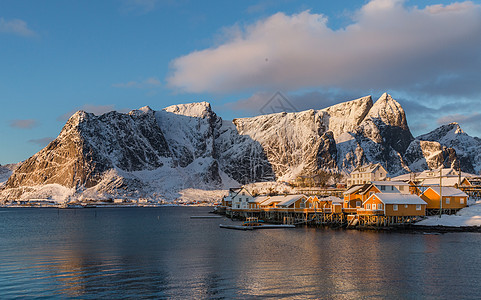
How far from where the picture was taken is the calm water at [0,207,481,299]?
3822 centimetres

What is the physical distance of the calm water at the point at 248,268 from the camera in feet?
125

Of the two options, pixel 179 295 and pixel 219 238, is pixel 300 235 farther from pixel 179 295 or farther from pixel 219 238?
pixel 179 295

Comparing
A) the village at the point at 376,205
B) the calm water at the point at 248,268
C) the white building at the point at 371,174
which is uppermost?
the white building at the point at 371,174

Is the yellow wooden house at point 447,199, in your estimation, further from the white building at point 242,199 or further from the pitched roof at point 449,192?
the white building at point 242,199

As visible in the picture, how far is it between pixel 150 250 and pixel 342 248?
1082 inches

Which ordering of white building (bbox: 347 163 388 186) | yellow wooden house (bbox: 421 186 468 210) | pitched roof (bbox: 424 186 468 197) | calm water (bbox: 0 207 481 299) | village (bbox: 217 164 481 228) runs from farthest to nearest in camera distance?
white building (bbox: 347 163 388 186), yellow wooden house (bbox: 421 186 468 210), pitched roof (bbox: 424 186 468 197), village (bbox: 217 164 481 228), calm water (bbox: 0 207 481 299)

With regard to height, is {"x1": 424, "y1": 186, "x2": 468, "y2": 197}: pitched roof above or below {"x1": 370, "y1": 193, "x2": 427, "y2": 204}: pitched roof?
above

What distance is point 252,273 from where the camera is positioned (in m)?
45.6

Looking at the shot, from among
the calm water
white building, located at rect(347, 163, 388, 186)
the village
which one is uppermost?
white building, located at rect(347, 163, 388, 186)

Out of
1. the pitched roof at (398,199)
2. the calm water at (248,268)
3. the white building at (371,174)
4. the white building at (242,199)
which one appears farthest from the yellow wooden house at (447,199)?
the white building at (371,174)

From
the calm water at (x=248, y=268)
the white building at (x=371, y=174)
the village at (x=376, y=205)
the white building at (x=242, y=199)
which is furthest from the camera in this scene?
the white building at (x=371, y=174)

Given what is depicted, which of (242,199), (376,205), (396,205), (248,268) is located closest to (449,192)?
(396,205)

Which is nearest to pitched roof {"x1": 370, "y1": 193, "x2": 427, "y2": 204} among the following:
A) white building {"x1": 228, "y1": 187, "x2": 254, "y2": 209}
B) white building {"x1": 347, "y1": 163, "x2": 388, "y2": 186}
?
white building {"x1": 228, "y1": 187, "x2": 254, "y2": 209}

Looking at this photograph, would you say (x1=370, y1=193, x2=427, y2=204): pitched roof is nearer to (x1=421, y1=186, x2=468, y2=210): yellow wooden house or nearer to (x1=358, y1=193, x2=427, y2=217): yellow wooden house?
(x1=358, y1=193, x2=427, y2=217): yellow wooden house
